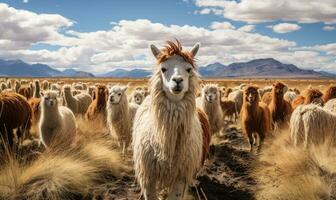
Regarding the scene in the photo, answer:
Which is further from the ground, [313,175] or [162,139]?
[162,139]

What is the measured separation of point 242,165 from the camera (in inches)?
333

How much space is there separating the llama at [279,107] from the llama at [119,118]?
4309 millimetres

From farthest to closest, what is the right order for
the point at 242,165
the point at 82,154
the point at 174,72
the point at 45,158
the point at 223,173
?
the point at 242,165 < the point at 223,173 < the point at 82,154 < the point at 45,158 < the point at 174,72

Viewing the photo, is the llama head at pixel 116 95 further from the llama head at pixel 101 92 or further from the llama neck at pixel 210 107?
the llama neck at pixel 210 107

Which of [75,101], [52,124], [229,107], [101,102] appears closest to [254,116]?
[101,102]

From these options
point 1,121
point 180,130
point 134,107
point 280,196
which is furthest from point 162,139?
point 134,107

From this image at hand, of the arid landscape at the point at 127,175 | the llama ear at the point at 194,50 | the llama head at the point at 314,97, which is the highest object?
the llama ear at the point at 194,50

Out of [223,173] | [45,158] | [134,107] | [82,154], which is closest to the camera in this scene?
[45,158]

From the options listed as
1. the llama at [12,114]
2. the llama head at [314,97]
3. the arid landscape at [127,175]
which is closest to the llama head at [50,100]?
the llama at [12,114]

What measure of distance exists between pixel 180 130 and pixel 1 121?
484cm

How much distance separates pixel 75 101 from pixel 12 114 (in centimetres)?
567

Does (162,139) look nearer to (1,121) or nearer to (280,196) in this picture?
(280,196)

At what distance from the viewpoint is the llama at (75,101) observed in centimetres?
1363

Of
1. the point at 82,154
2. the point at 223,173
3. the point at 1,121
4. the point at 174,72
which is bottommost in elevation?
the point at 223,173
